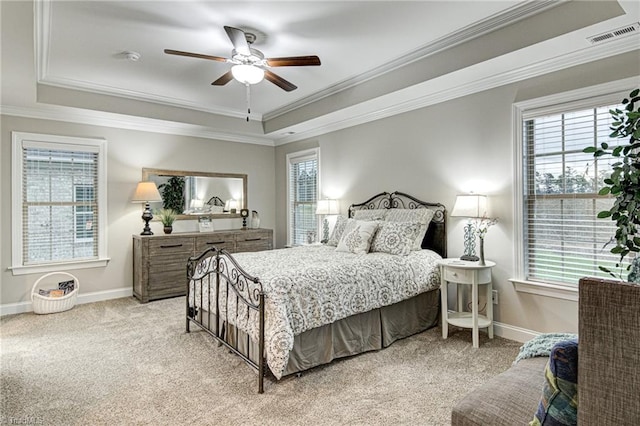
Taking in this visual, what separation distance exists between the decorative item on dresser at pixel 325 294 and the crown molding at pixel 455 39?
1532mm

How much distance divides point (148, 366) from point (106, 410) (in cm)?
63

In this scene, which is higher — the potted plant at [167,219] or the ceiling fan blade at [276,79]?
the ceiling fan blade at [276,79]

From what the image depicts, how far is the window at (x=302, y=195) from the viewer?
234 inches

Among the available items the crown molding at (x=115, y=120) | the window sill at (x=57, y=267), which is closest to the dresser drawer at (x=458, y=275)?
the crown molding at (x=115, y=120)

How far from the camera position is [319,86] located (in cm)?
455

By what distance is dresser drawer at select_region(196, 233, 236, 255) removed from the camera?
523 cm

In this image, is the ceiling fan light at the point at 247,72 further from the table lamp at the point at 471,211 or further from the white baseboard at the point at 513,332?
the white baseboard at the point at 513,332

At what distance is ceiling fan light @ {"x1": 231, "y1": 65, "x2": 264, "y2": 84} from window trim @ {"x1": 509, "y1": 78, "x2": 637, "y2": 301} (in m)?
2.41

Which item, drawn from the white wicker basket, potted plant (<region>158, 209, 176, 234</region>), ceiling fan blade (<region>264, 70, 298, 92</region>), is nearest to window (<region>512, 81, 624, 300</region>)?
ceiling fan blade (<region>264, 70, 298, 92</region>)

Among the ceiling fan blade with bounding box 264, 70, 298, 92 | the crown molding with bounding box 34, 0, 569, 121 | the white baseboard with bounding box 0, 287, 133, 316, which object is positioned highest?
the crown molding with bounding box 34, 0, 569, 121

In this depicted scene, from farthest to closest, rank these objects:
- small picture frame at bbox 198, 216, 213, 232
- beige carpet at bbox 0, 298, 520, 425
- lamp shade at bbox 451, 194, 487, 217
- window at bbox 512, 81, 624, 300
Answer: small picture frame at bbox 198, 216, 213, 232
lamp shade at bbox 451, 194, 487, 217
window at bbox 512, 81, 624, 300
beige carpet at bbox 0, 298, 520, 425

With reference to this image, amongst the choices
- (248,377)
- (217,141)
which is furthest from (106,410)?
(217,141)

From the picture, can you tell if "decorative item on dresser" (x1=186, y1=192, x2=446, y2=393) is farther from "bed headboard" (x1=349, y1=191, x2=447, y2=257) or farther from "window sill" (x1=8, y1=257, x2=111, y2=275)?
"window sill" (x1=8, y1=257, x2=111, y2=275)

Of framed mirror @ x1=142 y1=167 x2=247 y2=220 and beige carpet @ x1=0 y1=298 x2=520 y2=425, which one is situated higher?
framed mirror @ x1=142 y1=167 x2=247 y2=220
